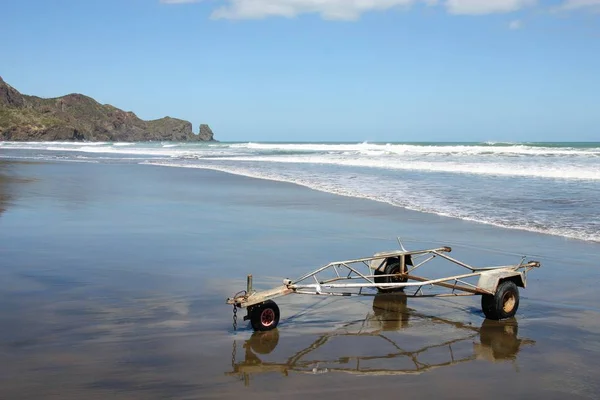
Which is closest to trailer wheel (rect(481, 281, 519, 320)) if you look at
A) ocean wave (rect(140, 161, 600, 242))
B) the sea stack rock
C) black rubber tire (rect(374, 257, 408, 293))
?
black rubber tire (rect(374, 257, 408, 293))

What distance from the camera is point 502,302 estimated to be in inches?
245

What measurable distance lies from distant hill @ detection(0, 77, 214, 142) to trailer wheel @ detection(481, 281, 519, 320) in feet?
396

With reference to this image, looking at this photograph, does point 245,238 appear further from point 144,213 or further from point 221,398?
point 221,398

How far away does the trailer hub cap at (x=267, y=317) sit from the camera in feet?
18.3

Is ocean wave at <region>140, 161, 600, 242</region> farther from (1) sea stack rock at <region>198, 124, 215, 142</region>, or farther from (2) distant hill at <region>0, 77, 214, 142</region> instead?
(1) sea stack rock at <region>198, 124, 215, 142</region>

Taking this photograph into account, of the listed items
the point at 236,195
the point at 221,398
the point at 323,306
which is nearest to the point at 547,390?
the point at 221,398

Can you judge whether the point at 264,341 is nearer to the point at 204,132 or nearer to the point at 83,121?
the point at 83,121

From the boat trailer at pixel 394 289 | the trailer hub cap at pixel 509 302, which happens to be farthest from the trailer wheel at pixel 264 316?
the trailer hub cap at pixel 509 302

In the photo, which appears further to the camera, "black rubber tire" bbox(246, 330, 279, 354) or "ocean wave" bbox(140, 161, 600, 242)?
"ocean wave" bbox(140, 161, 600, 242)

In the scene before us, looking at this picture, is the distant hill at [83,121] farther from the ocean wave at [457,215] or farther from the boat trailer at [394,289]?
the boat trailer at [394,289]

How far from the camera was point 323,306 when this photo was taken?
6.68 meters

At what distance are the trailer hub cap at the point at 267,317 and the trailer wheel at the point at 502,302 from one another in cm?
220

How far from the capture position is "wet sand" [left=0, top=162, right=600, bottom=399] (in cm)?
448

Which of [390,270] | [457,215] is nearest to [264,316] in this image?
[390,270]
